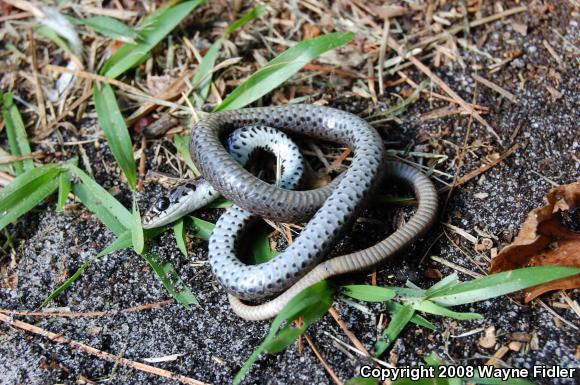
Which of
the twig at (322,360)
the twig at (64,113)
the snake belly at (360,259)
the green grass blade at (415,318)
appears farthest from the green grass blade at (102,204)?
the green grass blade at (415,318)

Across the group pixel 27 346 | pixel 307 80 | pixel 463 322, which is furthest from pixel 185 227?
pixel 463 322

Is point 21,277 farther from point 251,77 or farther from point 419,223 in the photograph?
point 419,223

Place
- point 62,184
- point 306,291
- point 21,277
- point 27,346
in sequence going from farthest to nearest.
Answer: point 62,184, point 21,277, point 27,346, point 306,291

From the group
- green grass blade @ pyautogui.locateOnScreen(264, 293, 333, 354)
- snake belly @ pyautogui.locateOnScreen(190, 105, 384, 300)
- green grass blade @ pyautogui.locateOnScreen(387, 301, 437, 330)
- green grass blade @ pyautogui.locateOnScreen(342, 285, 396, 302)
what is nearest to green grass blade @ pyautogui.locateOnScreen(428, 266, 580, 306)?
green grass blade @ pyautogui.locateOnScreen(387, 301, 437, 330)

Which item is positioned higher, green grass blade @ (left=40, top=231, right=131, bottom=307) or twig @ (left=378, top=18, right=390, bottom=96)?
twig @ (left=378, top=18, right=390, bottom=96)

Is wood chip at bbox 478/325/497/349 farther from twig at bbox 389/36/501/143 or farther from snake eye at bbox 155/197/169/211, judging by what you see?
snake eye at bbox 155/197/169/211

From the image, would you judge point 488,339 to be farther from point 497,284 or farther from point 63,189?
point 63,189
